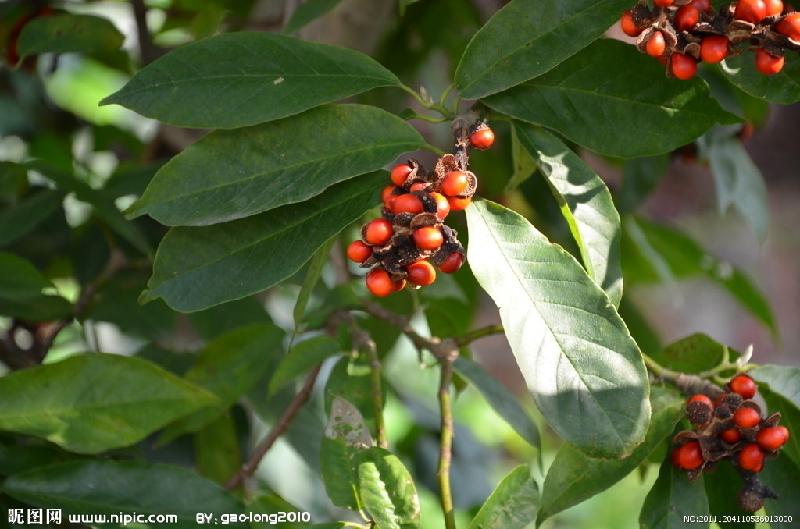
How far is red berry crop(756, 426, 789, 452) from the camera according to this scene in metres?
0.76

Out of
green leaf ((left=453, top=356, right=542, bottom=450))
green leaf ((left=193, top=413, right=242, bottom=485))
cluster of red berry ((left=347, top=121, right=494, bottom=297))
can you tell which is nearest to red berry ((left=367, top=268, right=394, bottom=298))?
cluster of red berry ((left=347, top=121, right=494, bottom=297))

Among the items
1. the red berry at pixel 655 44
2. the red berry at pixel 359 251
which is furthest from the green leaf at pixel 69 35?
the red berry at pixel 655 44

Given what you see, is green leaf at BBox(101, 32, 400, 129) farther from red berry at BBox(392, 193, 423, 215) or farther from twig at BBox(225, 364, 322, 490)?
twig at BBox(225, 364, 322, 490)

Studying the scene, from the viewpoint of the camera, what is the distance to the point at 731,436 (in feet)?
2.55

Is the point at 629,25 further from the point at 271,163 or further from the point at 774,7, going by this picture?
the point at 271,163

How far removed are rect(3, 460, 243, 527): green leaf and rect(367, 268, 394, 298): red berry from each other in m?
0.30

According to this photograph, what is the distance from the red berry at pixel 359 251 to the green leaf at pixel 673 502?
0.34 m

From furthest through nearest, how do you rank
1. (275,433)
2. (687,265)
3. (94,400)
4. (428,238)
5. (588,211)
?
(687,265)
(275,433)
(94,400)
(588,211)
(428,238)

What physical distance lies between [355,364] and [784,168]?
4.97 meters

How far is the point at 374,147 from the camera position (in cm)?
77

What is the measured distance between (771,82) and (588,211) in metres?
0.19

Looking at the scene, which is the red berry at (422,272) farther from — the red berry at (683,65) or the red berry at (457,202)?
the red berry at (683,65)

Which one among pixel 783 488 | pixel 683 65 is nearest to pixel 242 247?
pixel 683 65

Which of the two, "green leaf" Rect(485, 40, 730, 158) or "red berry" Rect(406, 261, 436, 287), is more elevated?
"green leaf" Rect(485, 40, 730, 158)
